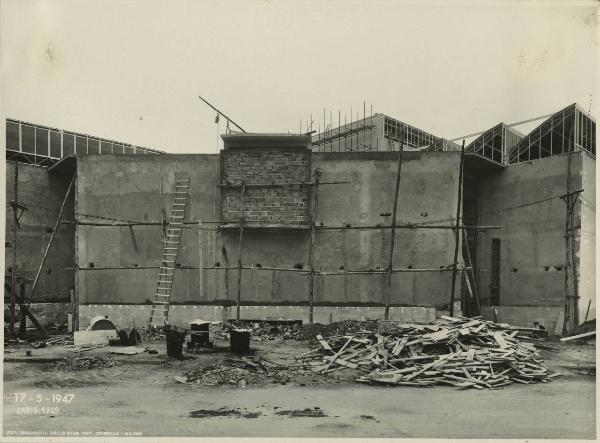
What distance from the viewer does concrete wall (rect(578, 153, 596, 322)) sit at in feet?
50.5

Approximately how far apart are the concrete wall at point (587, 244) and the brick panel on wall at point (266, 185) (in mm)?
7588

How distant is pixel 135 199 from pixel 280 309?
17.6 ft

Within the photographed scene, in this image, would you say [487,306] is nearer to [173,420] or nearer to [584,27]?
[584,27]

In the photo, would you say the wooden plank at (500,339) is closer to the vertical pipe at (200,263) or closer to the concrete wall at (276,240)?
the concrete wall at (276,240)

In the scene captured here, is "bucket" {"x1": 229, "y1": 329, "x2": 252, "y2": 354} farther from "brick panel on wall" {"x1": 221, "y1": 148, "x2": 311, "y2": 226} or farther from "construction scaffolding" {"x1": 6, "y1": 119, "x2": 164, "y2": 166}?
"construction scaffolding" {"x1": 6, "y1": 119, "x2": 164, "y2": 166}

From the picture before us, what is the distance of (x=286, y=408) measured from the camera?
8.00m

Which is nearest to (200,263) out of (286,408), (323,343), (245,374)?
(323,343)

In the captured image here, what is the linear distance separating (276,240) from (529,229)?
24.6ft

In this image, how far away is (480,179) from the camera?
1828 centimetres

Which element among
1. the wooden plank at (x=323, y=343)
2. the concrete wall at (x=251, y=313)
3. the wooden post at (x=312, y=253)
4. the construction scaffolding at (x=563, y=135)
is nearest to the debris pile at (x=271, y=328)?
the concrete wall at (x=251, y=313)

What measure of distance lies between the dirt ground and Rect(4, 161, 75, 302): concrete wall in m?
8.30

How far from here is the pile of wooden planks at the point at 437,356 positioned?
9562 millimetres

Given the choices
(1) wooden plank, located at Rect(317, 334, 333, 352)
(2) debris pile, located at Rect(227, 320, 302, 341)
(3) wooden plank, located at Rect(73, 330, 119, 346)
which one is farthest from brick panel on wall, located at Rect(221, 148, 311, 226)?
(3) wooden plank, located at Rect(73, 330, 119, 346)

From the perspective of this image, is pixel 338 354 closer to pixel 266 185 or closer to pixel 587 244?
pixel 266 185
